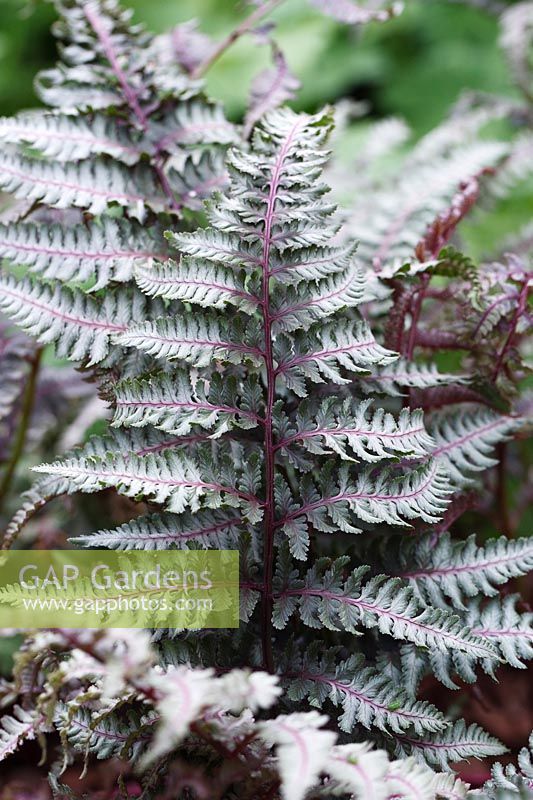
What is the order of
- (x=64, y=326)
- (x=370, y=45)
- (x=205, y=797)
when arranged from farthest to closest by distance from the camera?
(x=370, y=45) → (x=64, y=326) → (x=205, y=797)

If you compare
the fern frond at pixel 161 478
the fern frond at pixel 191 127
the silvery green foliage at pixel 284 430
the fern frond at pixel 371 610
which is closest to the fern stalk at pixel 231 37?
the fern frond at pixel 191 127

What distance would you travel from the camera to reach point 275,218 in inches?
30.4

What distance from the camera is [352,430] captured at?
2.49 feet

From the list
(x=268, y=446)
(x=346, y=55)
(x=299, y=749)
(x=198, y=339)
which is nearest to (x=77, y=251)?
(x=198, y=339)

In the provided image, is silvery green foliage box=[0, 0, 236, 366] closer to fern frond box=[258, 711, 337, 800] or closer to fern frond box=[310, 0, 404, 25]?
fern frond box=[310, 0, 404, 25]

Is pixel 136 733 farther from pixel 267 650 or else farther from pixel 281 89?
pixel 281 89

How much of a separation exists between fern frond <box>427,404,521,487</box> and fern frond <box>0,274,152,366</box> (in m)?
0.35

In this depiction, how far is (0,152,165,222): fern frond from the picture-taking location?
873 mm

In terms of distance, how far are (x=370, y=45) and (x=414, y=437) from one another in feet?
7.87

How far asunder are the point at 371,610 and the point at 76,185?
0.55 m

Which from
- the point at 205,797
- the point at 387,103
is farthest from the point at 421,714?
the point at 387,103

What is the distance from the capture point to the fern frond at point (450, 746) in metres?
0.73

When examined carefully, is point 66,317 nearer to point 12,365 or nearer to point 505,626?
point 12,365

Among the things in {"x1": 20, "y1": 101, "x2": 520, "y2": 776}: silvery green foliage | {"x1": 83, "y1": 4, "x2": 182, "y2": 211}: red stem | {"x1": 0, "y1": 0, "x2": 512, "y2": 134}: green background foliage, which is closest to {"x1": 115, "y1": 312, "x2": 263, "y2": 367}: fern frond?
{"x1": 20, "y1": 101, "x2": 520, "y2": 776}: silvery green foliage
